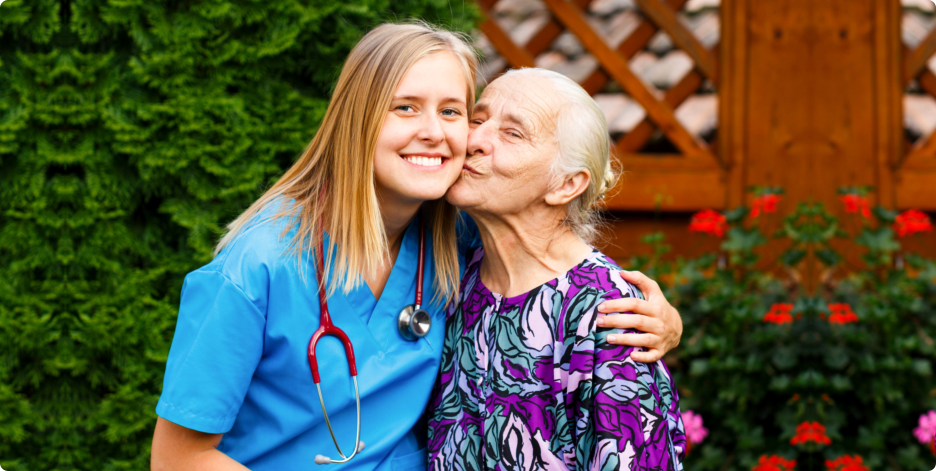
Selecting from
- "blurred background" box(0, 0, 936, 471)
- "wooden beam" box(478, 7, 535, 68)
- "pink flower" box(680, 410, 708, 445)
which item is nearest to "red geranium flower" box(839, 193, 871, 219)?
"blurred background" box(0, 0, 936, 471)

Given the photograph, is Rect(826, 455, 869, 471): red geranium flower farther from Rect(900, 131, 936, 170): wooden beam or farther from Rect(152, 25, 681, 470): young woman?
Rect(152, 25, 681, 470): young woman

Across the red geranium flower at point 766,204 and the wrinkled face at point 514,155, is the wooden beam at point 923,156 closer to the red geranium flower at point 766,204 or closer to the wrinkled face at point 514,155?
the red geranium flower at point 766,204

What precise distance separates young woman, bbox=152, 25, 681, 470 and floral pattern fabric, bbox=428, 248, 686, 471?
0.09m

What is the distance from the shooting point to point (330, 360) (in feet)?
6.01

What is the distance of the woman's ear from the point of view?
6.23 feet

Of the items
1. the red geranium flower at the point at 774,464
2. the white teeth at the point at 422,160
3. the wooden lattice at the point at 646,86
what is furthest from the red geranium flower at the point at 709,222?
the white teeth at the point at 422,160

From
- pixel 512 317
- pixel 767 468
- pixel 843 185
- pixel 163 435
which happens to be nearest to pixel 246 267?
pixel 163 435

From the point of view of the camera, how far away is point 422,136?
6.03ft

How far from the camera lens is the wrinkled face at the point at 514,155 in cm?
187

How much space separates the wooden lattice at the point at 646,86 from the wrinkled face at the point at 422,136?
2.32 m

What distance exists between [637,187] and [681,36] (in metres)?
0.92

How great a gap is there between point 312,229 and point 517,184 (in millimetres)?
553

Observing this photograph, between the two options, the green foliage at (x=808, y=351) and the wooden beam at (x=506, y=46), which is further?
the wooden beam at (x=506, y=46)

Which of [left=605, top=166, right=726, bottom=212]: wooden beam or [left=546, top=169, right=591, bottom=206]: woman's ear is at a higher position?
[left=546, top=169, right=591, bottom=206]: woman's ear
